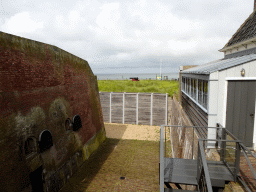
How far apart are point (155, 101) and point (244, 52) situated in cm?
813

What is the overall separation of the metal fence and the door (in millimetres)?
8842

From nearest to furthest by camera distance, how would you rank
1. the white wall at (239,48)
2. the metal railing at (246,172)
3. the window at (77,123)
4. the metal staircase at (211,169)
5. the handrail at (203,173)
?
the handrail at (203,173) < the metal railing at (246,172) < the metal staircase at (211,169) < the white wall at (239,48) < the window at (77,123)

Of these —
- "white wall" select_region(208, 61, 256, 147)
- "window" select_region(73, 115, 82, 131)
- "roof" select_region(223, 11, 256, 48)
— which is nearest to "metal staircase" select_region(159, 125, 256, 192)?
"white wall" select_region(208, 61, 256, 147)

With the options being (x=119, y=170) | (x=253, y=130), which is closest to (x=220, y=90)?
(x=253, y=130)

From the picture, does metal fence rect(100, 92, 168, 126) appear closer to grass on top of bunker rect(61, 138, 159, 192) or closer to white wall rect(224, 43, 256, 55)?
grass on top of bunker rect(61, 138, 159, 192)

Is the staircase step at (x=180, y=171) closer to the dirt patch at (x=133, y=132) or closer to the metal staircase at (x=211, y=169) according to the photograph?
the metal staircase at (x=211, y=169)

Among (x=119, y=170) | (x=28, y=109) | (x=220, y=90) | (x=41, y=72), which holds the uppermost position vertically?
(x=41, y=72)

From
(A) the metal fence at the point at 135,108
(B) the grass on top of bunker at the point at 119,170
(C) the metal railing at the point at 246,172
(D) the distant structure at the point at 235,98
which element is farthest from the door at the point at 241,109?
(A) the metal fence at the point at 135,108

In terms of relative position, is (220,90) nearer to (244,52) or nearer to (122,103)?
(244,52)

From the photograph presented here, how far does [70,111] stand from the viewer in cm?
896

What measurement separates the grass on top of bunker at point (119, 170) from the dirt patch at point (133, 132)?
1.41m

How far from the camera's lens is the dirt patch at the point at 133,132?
1354 centimetres

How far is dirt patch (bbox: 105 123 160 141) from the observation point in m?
13.5

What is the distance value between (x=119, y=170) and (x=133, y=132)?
606cm
